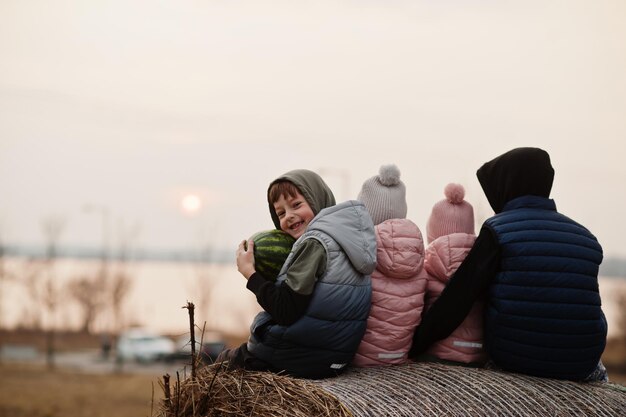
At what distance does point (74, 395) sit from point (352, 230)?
2074cm

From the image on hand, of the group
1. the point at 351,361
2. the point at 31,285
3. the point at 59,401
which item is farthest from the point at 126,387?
the point at 351,361

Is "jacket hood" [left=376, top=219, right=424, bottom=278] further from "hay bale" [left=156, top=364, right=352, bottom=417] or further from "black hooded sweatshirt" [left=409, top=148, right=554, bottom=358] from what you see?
"hay bale" [left=156, top=364, right=352, bottom=417]

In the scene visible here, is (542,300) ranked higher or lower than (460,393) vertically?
higher

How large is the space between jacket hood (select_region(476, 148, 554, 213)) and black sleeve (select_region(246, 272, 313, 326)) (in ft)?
4.62

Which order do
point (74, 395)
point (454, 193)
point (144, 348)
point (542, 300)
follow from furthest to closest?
1. point (144, 348)
2. point (74, 395)
3. point (454, 193)
4. point (542, 300)

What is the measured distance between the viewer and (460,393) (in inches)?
181

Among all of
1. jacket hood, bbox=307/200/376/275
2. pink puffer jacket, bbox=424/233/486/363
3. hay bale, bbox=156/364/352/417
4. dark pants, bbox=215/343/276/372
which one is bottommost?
hay bale, bbox=156/364/352/417

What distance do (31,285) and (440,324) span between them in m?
37.6

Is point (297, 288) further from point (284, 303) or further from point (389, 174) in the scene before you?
point (389, 174)

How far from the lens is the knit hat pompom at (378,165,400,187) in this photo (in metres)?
5.19

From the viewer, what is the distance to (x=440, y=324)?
4.91m

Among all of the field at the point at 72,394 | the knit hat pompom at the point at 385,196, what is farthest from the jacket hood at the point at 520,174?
the field at the point at 72,394

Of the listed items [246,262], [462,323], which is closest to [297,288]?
[246,262]

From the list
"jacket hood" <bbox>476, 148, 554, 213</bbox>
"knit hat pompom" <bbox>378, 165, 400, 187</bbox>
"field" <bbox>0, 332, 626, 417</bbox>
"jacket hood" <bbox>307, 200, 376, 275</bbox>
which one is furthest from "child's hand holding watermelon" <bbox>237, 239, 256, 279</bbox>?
"field" <bbox>0, 332, 626, 417</bbox>
